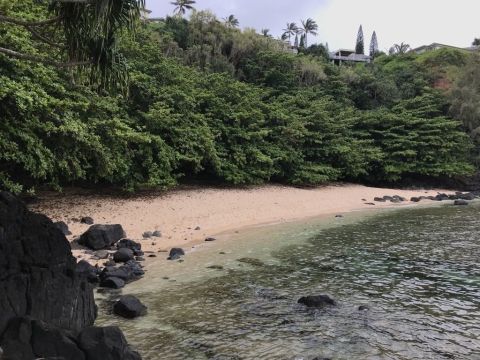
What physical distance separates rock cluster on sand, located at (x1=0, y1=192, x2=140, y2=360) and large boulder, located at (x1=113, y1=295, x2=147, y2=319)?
0.60 meters

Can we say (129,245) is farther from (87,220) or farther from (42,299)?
(42,299)

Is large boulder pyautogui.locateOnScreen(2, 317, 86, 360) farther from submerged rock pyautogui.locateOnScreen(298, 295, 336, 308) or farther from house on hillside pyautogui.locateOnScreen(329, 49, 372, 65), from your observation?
house on hillside pyautogui.locateOnScreen(329, 49, 372, 65)

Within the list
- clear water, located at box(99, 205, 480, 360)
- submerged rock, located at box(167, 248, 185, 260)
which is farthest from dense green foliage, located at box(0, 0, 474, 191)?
clear water, located at box(99, 205, 480, 360)

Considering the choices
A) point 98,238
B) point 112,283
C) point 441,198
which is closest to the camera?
point 112,283

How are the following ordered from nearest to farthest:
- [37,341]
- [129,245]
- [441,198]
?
[37,341]
[129,245]
[441,198]

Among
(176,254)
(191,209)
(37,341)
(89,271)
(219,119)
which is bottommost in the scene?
(176,254)

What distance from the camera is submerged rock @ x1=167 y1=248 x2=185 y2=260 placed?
43.3 feet

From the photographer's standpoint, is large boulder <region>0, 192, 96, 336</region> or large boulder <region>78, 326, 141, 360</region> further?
large boulder <region>0, 192, 96, 336</region>

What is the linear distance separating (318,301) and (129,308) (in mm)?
3989

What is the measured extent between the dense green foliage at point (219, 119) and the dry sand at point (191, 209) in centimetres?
110

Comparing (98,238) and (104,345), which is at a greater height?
(104,345)

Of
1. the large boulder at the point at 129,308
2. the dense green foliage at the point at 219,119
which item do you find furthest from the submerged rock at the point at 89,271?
the dense green foliage at the point at 219,119

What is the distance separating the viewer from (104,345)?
5.38 metres

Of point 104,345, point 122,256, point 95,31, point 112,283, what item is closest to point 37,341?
point 104,345
